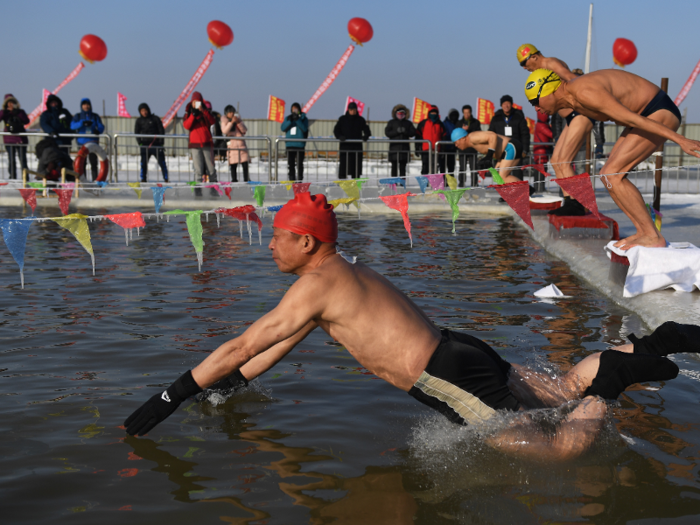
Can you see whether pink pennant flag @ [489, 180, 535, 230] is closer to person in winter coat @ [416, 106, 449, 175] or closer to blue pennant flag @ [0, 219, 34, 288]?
blue pennant flag @ [0, 219, 34, 288]

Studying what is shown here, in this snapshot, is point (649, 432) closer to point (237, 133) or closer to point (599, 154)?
point (599, 154)

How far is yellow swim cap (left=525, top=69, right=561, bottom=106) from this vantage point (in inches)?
264

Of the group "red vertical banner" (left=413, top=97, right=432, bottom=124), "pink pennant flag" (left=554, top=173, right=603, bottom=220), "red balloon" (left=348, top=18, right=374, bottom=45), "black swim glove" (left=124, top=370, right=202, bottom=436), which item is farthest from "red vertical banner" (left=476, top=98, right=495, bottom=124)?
"black swim glove" (left=124, top=370, right=202, bottom=436)

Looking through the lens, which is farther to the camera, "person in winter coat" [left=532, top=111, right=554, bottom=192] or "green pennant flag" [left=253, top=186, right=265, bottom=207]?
"person in winter coat" [left=532, top=111, right=554, bottom=192]

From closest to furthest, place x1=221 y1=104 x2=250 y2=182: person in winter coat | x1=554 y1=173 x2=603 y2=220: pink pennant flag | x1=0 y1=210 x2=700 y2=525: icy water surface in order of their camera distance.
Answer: x1=0 y1=210 x2=700 y2=525: icy water surface < x1=554 y1=173 x2=603 y2=220: pink pennant flag < x1=221 y1=104 x2=250 y2=182: person in winter coat

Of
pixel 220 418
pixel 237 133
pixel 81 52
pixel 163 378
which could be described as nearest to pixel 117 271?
pixel 163 378

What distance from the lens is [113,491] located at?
315cm

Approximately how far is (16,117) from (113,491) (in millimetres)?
16689

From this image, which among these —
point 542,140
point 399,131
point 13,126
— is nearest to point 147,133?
point 13,126

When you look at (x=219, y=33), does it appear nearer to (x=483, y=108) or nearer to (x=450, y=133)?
(x=483, y=108)

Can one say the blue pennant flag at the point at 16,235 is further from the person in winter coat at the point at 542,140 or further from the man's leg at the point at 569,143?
the person in winter coat at the point at 542,140

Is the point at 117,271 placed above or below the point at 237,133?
below

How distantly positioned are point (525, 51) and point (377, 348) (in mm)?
5529

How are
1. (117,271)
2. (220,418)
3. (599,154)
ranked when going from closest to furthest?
(220,418)
(117,271)
(599,154)
